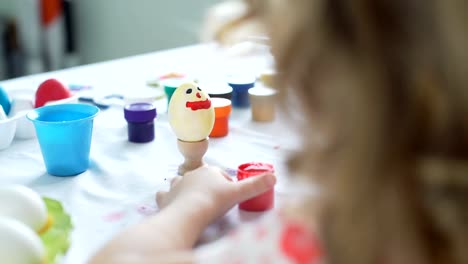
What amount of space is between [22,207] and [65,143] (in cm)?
15

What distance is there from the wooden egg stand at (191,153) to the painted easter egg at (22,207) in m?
0.19

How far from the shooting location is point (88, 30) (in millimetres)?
2107

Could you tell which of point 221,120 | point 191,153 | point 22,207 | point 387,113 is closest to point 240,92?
point 221,120

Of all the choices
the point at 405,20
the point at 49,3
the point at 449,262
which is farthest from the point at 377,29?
the point at 49,3

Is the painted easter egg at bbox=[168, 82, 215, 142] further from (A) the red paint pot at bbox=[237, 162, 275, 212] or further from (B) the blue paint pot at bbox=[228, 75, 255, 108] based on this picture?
(B) the blue paint pot at bbox=[228, 75, 255, 108]

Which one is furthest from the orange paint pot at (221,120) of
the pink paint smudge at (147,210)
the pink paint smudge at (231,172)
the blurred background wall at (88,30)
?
the blurred background wall at (88,30)

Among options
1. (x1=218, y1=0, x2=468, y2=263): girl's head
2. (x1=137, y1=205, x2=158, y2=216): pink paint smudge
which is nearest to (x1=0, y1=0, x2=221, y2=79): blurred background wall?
(x1=137, y1=205, x2=158, y2=216): pink paint smudge

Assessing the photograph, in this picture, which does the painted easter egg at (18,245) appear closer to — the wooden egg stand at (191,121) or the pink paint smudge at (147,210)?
the pink paint smudge at (147,210)

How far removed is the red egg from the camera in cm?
87

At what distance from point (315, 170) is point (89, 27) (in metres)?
1.88

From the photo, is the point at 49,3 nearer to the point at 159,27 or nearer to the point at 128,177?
the point at 159,27

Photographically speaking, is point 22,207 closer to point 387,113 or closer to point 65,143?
point 65,143

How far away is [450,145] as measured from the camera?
0.30 metres

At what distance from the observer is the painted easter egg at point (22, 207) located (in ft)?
1.79
